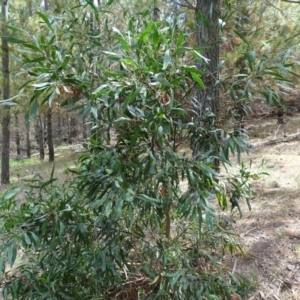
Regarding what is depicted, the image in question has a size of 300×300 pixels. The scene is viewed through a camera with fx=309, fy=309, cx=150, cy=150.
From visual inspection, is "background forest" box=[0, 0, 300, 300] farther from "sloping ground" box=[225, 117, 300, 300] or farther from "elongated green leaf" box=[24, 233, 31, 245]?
"sloping ground" box=[225, 117, 300, 300]

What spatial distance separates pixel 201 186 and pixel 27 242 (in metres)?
0.70

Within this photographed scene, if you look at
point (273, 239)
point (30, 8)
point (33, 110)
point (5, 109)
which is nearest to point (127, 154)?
point (33, 110)

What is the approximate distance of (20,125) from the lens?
33.9 ft

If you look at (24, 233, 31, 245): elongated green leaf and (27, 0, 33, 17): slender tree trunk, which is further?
(27, 0, 33, 17): slender tree trunk

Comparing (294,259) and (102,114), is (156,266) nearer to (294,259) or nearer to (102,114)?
(102,114)

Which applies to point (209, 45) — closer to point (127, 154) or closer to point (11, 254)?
point (127, 154)

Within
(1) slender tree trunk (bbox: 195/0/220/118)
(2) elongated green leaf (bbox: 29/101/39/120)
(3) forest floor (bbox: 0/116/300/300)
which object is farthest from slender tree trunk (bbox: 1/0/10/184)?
(2) elongated green leaf (bbox: 29/101/39/120)

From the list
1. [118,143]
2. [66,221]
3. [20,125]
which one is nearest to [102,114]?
[118,143]

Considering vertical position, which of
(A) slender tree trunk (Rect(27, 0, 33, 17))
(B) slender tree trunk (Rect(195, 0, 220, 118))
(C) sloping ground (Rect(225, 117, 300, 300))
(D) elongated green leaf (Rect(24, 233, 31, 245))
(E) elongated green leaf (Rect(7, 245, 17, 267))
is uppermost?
(A) slender tree trunk (Rect(27, 0, 33, 17))

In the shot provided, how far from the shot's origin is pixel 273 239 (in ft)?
8.31

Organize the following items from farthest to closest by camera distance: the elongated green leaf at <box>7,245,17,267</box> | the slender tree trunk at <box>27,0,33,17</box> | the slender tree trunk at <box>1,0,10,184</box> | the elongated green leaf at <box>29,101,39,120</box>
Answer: the slender tree trunk at <box>27,0,33,17</box> < the slender tree trunk at <box>1,0,10,184</box> < the elongated green leaf at <box>7,245,17,267</box> < the elongated green leaf at <box>29,101,39,120</box>

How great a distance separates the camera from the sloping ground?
2.08 metres

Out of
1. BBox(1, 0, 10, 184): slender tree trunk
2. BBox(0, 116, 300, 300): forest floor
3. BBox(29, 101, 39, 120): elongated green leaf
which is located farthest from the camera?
BBox(1, 0, 10, 184): slender tree trunk

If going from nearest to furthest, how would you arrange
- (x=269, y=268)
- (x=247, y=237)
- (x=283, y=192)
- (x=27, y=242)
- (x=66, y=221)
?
1. (x=27, y=242)
2. (x=66, y=221)
3. (x=269, y=268)
4. (x=247, y=237)
5. (x=283, y=192)
